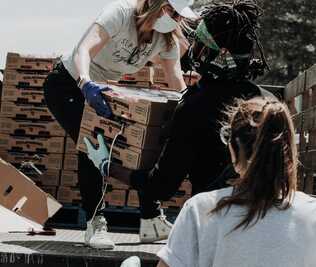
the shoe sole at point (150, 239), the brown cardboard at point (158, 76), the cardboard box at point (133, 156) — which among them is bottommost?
the shoe sole at point (150, 239)

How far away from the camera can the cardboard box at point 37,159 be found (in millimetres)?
6918

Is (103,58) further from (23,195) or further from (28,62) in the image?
(28,62)

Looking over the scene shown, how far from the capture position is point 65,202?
6730mm

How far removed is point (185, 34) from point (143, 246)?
4.23 ft

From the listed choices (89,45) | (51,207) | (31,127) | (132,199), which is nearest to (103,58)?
(89,45)

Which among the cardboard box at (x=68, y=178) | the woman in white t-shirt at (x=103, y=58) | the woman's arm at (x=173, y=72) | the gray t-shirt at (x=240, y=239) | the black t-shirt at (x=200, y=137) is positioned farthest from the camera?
the cardboard box at (x=68, y=178)

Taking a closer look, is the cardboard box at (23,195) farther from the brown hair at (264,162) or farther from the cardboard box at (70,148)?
the brown hair at (264,162)

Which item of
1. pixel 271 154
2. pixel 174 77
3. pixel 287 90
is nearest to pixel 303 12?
pixel 287 90

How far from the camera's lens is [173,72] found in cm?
492

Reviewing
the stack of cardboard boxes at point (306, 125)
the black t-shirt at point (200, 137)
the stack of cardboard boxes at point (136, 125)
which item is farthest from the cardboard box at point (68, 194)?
the black t-shirt at point (200, 137)

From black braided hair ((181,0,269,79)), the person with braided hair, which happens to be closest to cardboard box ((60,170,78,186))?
the person with braided hair

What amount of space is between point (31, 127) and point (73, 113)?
2656 millimetres

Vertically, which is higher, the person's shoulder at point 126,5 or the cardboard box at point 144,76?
the person's shoulder at point 126,5

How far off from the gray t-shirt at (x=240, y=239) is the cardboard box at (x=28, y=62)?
5.03 metres
